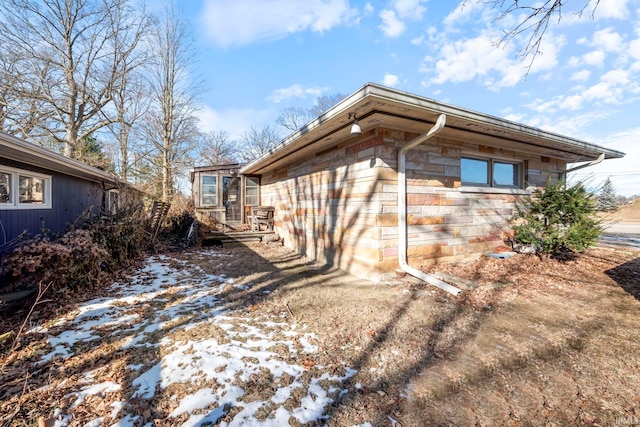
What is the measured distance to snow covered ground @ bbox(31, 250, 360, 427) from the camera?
167 centimetres

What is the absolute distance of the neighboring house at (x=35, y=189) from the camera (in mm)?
4215

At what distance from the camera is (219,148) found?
72.8 ft

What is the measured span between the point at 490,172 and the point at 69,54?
51.7ft

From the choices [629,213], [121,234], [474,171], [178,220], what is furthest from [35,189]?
[629,213]

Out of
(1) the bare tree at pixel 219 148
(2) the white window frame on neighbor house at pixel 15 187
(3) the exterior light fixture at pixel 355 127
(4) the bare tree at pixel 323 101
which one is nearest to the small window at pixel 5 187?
(2) the white window frame on neighbor house at pixel 15 187

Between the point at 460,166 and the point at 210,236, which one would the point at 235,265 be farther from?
the point at 460,166

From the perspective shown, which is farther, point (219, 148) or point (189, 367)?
point (219, 148)

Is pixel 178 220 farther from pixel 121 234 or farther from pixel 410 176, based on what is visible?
pixel 410 176

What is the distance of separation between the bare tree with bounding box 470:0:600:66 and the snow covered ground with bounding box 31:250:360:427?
3.87 m

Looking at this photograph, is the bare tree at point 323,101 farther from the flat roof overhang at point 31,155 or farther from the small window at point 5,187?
the small window at point 5,187

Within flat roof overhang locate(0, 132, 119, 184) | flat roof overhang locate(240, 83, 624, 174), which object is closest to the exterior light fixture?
flat roof overhang locate(240, 83, 624, 174)

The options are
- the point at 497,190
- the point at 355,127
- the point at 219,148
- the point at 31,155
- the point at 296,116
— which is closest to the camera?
the point at 355,127

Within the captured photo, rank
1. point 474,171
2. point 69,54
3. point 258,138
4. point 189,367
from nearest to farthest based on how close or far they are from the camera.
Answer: point 189,367 < point 474,171 < point 69,54 < point 258,138

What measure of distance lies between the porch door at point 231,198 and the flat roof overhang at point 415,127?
4.83m
